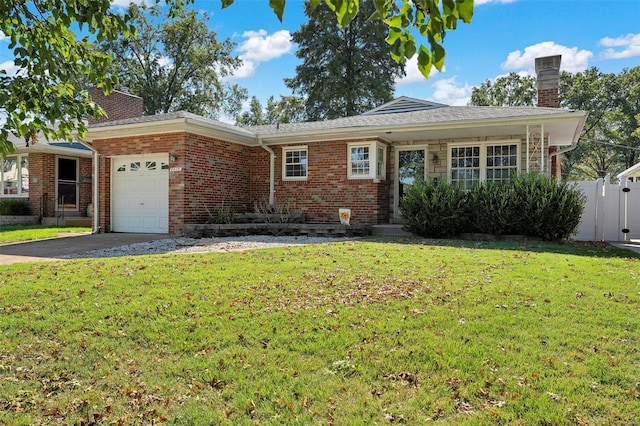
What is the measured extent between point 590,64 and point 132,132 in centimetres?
3724

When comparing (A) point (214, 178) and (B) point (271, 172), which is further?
(B) point (271, 172)

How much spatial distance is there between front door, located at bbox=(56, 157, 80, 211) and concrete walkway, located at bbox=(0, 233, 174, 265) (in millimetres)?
6648

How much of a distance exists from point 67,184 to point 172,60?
759 inches

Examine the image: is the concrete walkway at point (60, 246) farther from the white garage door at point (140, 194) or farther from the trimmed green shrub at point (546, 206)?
the trimmed green shrub at point (546, 206)

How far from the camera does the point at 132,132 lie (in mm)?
12680

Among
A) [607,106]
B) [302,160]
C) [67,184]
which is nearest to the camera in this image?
[302,160]

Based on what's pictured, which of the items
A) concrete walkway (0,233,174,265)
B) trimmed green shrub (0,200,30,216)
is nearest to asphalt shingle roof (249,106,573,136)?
concrete walkway (0,233,174,265)

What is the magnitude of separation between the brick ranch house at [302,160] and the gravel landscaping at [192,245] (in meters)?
1.72

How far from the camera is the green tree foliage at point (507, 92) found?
37.5m

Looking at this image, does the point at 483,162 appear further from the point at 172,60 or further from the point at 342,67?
the point at 172,60

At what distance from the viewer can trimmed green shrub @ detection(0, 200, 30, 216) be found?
17641 millimetres

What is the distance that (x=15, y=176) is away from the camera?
18.6 metres

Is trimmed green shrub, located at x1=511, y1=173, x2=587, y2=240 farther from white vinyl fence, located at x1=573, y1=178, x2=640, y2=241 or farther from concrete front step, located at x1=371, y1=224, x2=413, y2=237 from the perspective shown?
concrete front step, located at x1=371, y1=224, x2=413, y2=237

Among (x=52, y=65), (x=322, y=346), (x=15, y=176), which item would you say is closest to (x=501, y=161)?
(x=322, y=346)
